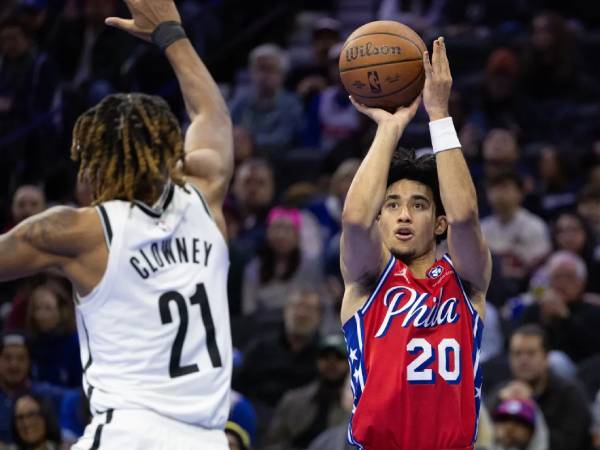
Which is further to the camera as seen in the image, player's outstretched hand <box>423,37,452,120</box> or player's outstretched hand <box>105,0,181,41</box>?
Answer: player's outstretched hand <box>105,0,181,41</box>

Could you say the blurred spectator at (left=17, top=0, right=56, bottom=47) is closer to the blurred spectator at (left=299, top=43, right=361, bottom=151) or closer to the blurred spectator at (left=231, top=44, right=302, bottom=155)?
the blurred spectator at (left=231, top=44, right=302, bottom=155)

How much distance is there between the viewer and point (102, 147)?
492cm

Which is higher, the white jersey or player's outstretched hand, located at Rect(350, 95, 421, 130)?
player's outstretched hand, located at Rect(350, 95, 421, 130)

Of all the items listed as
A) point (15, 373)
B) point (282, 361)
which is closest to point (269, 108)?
point (282, 361)

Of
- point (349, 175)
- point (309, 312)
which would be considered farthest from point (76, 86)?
point (309, 312)

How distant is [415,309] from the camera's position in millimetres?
4977

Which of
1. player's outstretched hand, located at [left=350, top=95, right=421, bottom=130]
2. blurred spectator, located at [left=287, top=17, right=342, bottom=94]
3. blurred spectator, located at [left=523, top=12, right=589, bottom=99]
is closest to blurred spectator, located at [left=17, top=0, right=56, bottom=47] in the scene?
blurred spectator, located at [left=287, top=17, right=342, bottom=94]

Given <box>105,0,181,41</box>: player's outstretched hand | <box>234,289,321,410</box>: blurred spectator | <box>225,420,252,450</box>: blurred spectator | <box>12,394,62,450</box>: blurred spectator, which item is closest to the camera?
<box>105,0,181,41</box>: player's outstretched hand

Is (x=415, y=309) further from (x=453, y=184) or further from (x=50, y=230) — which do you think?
(x=50, y=230)

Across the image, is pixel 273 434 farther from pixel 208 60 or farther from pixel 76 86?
pixel 208 60

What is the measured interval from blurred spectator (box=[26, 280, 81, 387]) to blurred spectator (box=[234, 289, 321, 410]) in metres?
1.25

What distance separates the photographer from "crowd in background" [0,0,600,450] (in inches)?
358

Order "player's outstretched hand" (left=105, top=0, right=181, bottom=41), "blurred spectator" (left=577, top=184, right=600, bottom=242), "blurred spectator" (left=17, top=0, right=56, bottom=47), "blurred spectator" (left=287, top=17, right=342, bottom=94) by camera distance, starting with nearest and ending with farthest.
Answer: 1. "player's outstretched hand" (left=105, top=0, right=181, bottom=41)
2. "blurred spectator" (left=577, top=184, right=600, bottom=242)
3. "blurred spectator" (left=17, top=0, right=56, bottom=47)
4. "blurred spectator" (left=287, top=17, right=342, bottom=94)

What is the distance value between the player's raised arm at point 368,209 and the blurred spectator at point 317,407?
4251 mm
